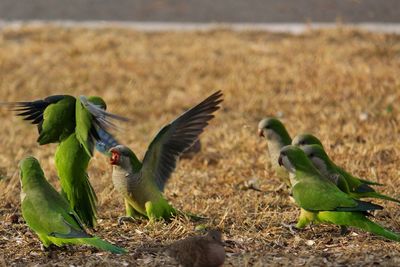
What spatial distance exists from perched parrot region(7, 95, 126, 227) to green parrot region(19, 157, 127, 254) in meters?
0.26

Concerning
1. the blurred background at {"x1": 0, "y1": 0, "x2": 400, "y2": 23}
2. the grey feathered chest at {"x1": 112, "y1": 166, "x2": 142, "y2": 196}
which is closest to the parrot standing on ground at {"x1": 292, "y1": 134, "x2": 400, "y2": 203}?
the grey feathered chest at {"x1": 112, "y1": 166, "x2": 142, "y2": 196}

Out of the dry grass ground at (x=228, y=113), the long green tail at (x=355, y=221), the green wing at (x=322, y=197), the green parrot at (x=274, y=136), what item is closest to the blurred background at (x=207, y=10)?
the dry grass ground at (x=228, y=113)

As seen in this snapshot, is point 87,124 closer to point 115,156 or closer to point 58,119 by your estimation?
point 58,119

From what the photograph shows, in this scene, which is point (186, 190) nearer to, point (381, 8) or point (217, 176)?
point (217, 176)

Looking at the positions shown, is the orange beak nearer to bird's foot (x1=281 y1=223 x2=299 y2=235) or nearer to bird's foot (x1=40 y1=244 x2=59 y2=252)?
bird's foot (x1=40 y1=244 x2=59 y2=252)

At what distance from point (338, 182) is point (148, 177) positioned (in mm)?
1098

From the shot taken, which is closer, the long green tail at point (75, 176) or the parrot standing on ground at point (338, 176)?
the long green tail at point (75, 176)

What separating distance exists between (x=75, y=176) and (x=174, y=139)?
72 centimetres

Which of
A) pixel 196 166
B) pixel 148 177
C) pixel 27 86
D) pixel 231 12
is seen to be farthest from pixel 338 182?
pixel 231 12

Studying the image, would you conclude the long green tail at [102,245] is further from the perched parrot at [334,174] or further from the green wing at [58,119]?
the perched parrot at [334,174]

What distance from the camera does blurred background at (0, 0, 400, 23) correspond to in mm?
11766

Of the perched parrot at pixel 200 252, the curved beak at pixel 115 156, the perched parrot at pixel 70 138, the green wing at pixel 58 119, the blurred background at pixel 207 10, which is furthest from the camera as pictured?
the blurred background at pixel 207 10

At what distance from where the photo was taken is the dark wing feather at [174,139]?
5.04 metres

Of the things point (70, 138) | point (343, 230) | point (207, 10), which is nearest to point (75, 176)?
point (70, 138)
